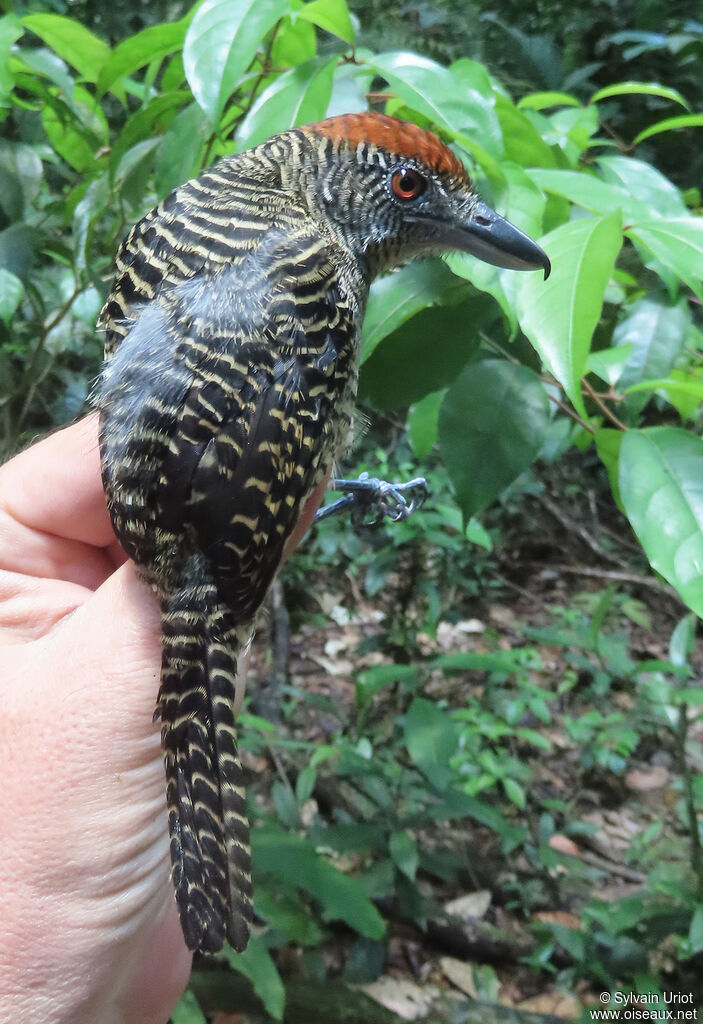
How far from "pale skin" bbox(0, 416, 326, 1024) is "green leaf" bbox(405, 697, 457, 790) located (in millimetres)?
762

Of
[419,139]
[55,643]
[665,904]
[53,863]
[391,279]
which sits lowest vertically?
[665,904]

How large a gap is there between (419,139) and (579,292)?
0.51 m

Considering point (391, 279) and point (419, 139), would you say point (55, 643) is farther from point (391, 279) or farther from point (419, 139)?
point (419, 139)

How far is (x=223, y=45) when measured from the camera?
0.95 meters


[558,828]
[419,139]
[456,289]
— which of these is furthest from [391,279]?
[558,828]

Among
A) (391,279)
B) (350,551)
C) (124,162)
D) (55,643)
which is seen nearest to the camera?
(55,643)

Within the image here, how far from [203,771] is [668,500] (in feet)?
2.13

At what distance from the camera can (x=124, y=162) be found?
138 cm

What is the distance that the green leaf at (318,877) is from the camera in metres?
1.64

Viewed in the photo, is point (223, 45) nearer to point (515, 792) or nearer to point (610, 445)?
point (610, 445)

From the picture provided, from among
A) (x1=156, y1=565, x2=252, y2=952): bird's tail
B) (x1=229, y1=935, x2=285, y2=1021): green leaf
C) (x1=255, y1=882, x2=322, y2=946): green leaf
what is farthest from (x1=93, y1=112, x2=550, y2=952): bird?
(x1=255, y1=882, x2=322, y2=946): green leaf

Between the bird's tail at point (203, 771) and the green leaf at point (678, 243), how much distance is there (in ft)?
2.28

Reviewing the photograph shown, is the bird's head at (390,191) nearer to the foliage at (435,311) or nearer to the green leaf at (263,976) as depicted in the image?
the foliage at (435,311)

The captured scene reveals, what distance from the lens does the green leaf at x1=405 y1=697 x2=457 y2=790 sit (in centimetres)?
175
